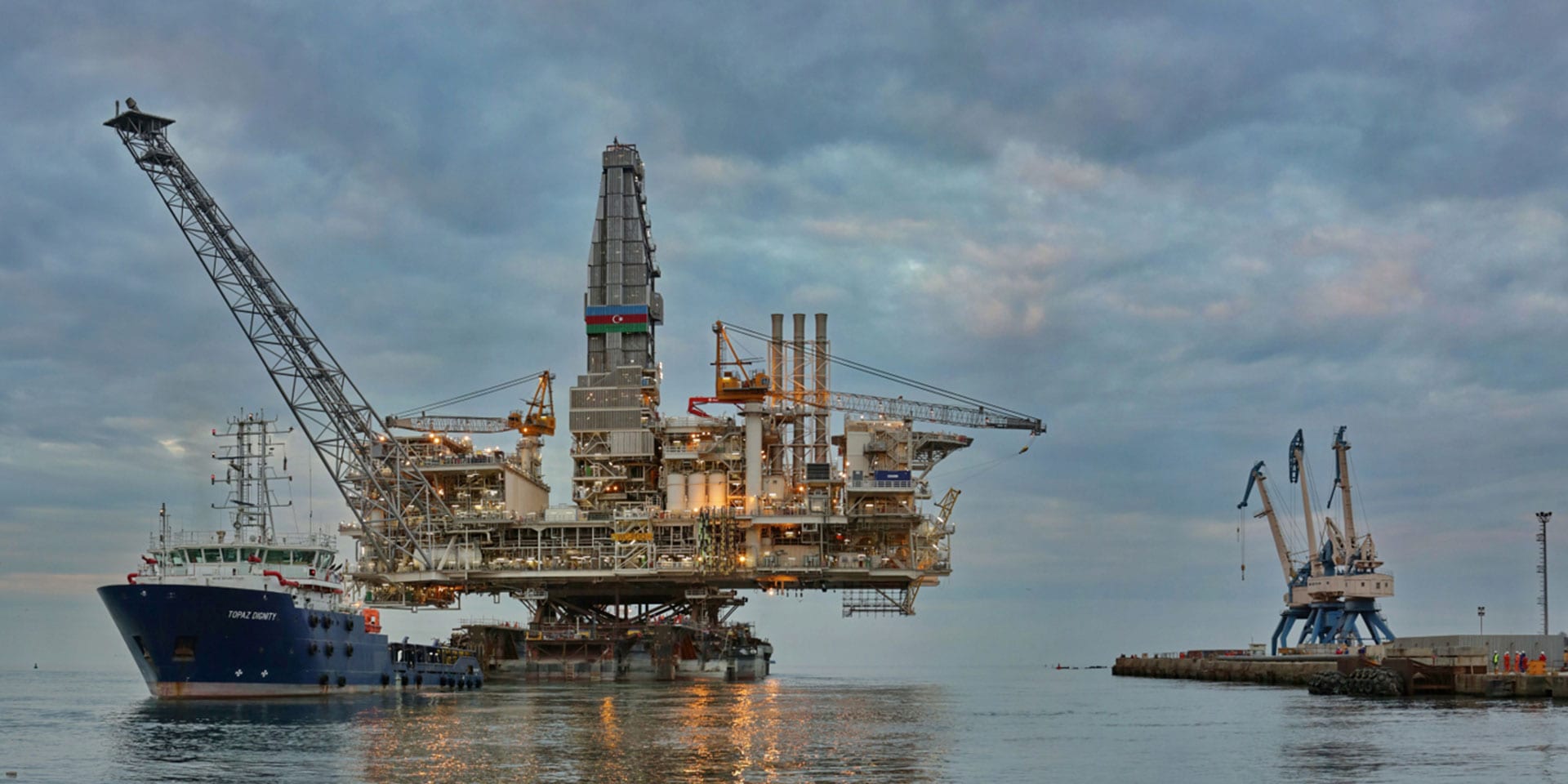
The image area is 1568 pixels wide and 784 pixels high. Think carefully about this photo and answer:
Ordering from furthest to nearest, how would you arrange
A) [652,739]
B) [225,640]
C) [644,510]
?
[644,510] < [225,640] < [652,739]

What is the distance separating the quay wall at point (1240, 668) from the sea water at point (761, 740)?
28.2 meters

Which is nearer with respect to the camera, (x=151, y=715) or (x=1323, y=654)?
(x=151, y=715)

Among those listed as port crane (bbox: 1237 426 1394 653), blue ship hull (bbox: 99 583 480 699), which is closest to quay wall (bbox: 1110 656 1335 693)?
port crane (bbox: 1237 426 1394 653)

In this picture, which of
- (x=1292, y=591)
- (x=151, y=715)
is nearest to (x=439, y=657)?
(x=151, y=715)

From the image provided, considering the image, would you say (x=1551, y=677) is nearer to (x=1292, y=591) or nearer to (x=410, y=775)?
(x=1292, y=591)

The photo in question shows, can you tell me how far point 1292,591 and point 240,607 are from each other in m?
97.3

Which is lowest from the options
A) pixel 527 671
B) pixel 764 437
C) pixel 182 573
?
pixel 527 671

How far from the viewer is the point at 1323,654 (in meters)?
118

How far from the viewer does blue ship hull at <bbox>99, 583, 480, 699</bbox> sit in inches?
2653

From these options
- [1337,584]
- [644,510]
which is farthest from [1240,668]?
[644,510]

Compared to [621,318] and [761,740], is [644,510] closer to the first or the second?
[621,318]

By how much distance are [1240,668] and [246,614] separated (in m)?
85.4

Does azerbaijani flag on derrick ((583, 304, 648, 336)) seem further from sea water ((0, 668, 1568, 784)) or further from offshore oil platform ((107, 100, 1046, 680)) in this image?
sea water ((0, 668, 1568, 784))

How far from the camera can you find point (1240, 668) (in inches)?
4884
